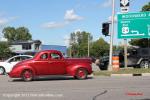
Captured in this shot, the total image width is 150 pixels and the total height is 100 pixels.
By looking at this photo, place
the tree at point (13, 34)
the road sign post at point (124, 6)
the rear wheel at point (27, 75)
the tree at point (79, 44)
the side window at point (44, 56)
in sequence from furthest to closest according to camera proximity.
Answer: the tree at point (13, 34) < the tree at point (79, 44) < the road sign post at point (124, 6) < the side window at point (44, 56) < the rear wheel at point (27, 75)

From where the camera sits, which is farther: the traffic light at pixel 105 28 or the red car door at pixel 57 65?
the traffic light at pixel 105 28

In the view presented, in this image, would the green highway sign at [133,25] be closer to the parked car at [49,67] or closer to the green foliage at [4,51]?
the parked car at [49,67]

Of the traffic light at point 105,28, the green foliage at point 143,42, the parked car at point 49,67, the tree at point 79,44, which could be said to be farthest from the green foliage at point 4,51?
the parked car at point 49,67

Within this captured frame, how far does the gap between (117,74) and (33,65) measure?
684 centimetres

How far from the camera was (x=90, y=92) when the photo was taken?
15.6 meters

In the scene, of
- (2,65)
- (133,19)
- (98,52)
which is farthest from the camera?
(98,52)

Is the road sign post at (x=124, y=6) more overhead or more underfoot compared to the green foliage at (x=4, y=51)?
more overhead

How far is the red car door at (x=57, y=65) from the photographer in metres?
22.7

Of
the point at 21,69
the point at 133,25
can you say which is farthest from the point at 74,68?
the point at 133,25

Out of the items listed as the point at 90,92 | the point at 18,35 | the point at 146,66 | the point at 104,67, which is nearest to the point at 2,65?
the point at 104,67

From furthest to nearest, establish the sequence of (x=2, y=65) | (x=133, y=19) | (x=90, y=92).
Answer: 1. (x=133, y=19)
2. (x=2, y=65)
3. (x=90, y=92)

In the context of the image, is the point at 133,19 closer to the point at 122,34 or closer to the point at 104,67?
the point at 122,34

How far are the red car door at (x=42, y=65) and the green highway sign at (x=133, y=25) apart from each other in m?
12.3

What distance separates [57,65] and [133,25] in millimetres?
12927
